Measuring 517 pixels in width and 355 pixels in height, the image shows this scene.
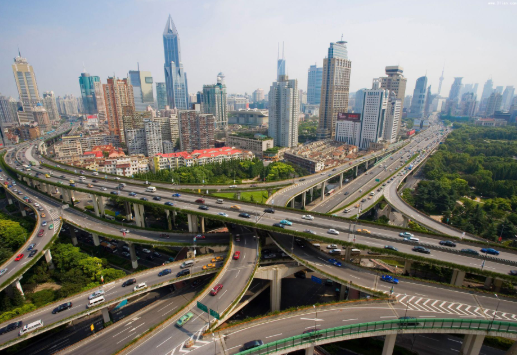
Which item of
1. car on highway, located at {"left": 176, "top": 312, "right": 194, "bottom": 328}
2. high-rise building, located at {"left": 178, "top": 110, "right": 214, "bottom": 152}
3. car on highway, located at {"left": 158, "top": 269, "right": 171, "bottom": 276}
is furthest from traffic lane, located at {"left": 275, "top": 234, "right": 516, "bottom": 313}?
high-rise building, located at {"left": 178, "top": 110, "right": 214, "bottom": 152}

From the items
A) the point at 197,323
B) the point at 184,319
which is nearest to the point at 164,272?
the point at 184,319

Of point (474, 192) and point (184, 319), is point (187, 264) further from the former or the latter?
point (474, 192)

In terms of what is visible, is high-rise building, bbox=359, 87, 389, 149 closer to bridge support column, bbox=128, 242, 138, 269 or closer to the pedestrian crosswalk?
the pedestrian crosswalk

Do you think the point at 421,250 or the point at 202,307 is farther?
the point at 421,250

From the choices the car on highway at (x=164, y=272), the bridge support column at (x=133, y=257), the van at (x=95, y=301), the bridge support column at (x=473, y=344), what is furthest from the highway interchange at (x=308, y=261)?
the bridge support column at (x=473, y=344)

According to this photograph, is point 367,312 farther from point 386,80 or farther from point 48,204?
point 386,80

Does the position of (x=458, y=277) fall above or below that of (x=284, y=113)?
below
